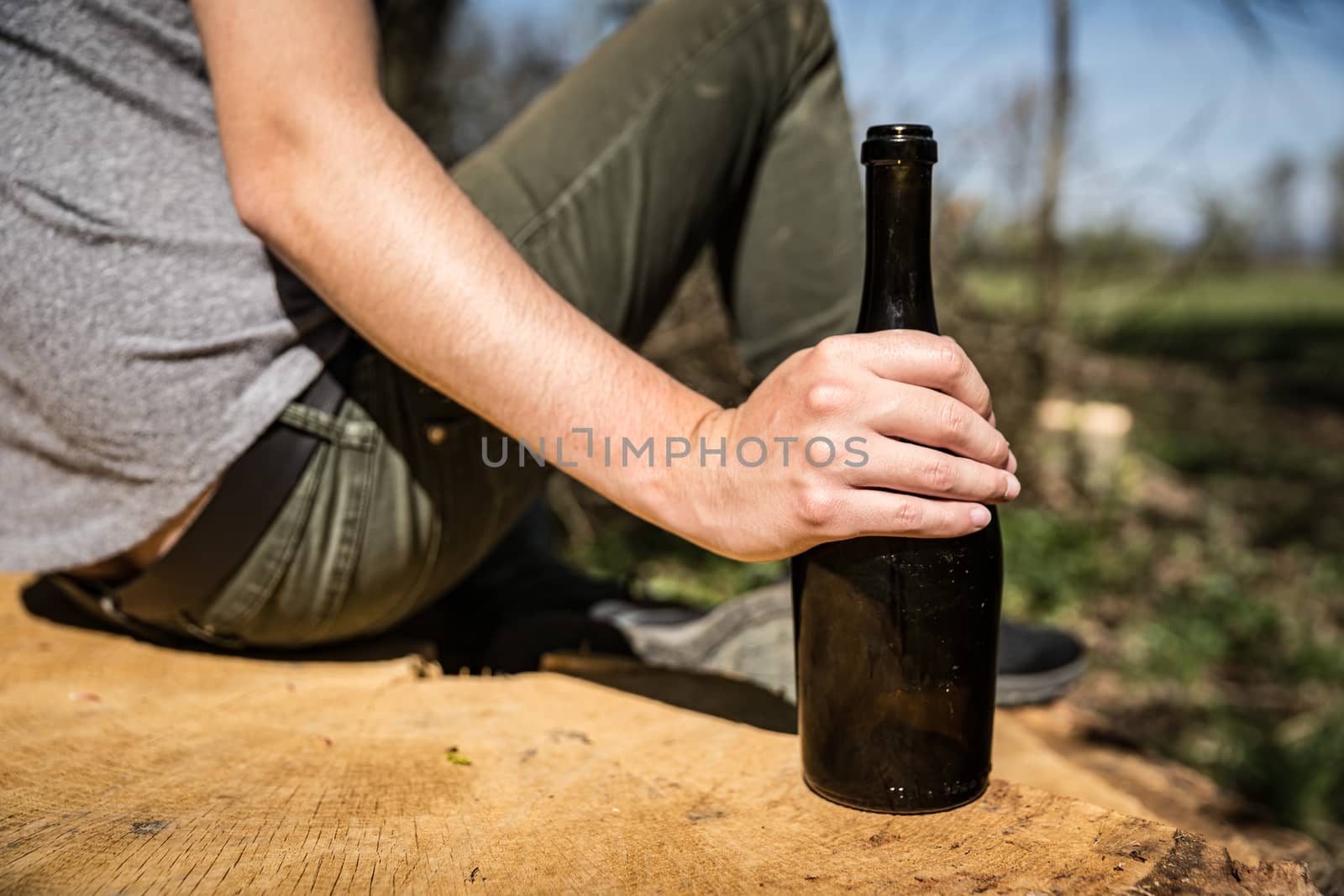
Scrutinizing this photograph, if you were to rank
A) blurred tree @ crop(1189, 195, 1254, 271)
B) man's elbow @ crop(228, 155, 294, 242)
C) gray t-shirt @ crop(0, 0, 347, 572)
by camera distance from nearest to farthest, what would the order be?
1. man's elbow @ crop(228, 155, 294, 242)
2. gray t-shirt @ crop(0, 0, 347, 572)
3. blurred tree @ crop(1189, 195, 1254, 271)

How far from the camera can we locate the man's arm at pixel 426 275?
43.8 inches

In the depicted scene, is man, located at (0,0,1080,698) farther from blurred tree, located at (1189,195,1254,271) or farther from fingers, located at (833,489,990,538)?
blurred tree, located at (1189,195,1254,271)

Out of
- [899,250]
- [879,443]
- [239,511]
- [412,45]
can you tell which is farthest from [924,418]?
[412,45]

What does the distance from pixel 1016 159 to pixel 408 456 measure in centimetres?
417

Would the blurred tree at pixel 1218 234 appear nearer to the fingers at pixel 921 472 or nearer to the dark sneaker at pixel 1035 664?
the dark sneaker at pixel 1035 664

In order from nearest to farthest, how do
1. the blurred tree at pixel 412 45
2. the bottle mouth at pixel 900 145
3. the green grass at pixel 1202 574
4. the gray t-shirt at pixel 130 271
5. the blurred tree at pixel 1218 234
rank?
the bottle mouth at pixel 900 145 < the gray t-shirt at pixel 130 271 < the green grass at pixel 1202 574 < the blurred tree at pixel 412 45 < the blurred tree at pixel 1218 234

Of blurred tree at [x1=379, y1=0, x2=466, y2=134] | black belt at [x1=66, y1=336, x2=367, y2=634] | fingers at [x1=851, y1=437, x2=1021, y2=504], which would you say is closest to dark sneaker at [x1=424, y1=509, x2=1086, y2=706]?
black belt at [x1=66, y1=336, x2=367, y2=634]

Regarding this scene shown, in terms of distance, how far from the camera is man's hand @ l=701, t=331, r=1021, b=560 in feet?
3.20

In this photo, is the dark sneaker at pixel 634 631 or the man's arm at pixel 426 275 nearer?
the man's arm at pixel 426 275

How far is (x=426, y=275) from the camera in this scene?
1.12 metres

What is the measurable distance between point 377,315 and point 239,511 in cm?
42

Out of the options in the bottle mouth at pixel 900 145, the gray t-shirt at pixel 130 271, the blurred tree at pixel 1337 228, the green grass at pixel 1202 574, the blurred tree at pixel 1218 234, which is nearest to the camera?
the bottle mouth at pixel 900 145

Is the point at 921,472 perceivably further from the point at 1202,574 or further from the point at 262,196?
the point at 1202,574

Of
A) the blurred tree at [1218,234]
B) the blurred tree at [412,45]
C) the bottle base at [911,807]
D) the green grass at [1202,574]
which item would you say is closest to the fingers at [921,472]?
the bottle base at [911,807]
